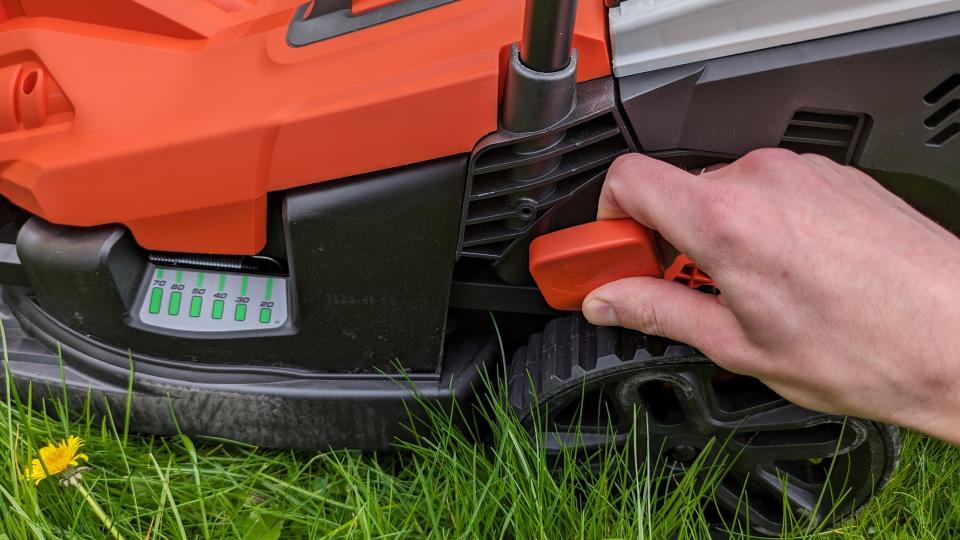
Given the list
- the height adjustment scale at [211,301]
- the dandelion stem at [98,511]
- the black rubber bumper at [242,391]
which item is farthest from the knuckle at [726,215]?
the dandelion stem at [98,511]

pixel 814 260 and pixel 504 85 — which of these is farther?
pixel 504 85

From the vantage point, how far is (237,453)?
48.7 inches

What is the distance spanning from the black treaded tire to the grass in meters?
0.04

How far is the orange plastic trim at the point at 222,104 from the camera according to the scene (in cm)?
91

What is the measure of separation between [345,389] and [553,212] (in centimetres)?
37

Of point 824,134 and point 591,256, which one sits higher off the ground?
point 824,134

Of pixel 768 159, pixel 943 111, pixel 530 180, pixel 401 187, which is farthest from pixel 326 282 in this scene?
pixel 943 111

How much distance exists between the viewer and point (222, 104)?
38.7 inches

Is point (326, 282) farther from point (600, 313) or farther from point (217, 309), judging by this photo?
point (600, 313)

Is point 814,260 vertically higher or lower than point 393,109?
lower

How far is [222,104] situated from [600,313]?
50 cm

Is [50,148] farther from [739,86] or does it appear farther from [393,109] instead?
[739,86]

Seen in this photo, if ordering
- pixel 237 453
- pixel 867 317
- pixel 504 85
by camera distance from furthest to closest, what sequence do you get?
pixel 237 453 → pixel 504 85 → pixel 867 317

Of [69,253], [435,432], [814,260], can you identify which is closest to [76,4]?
[69,253]
